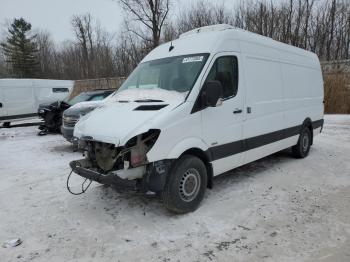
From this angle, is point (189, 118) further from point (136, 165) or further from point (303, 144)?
point (303, 144)

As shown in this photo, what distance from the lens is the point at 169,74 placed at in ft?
16.1

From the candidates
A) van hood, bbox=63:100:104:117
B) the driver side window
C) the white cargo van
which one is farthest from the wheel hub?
van hood, bbox=63:100:104:117

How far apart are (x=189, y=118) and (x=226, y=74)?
1144mm

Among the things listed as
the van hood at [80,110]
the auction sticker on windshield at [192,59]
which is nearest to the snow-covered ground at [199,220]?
the auction sticker on windshield at [192,59]

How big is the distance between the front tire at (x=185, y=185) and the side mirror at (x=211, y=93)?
2.66 feet

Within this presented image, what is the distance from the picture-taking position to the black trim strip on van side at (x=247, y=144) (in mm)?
4777

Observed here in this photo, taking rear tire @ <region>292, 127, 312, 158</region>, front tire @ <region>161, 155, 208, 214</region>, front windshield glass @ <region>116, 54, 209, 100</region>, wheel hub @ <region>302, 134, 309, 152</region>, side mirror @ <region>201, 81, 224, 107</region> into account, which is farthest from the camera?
wheel hub @ <region>302, 134, 309, 152</region>

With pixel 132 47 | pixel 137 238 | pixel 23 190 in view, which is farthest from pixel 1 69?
pixel 137 238

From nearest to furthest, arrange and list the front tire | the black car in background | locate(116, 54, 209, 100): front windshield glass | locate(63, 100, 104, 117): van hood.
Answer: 1. the front tire
2. locate(116, 54, 209, 100): front windshield glass
3. locate(63, 100, 104, 117): van hood
4. the black car in background

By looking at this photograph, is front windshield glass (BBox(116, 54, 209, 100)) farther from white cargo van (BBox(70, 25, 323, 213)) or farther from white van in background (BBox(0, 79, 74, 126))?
white van in background (BBox(0, 79, 74, 126))

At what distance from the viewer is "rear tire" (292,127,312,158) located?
288 inches

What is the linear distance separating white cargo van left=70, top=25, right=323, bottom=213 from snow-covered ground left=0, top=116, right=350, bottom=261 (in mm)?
465

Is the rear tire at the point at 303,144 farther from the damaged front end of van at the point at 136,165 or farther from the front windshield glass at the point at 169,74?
the damaged front end of van at the point at 136,165

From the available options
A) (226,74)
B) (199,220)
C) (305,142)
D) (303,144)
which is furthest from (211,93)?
(305,142)
